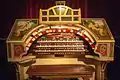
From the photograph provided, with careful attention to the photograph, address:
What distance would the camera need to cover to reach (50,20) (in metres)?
3.81

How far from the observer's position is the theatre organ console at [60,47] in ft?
11.8

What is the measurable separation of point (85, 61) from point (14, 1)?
1430mm

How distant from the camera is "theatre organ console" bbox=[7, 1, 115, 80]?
3607 mm

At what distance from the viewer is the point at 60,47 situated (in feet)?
12.3

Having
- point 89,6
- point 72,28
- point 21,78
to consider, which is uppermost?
point 89,6

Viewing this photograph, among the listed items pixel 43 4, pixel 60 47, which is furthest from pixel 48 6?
pixel 60 47

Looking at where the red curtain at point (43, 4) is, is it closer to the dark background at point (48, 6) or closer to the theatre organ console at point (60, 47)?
the dark background at point (48, 6)

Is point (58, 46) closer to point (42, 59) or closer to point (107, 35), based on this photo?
point (42, 59)

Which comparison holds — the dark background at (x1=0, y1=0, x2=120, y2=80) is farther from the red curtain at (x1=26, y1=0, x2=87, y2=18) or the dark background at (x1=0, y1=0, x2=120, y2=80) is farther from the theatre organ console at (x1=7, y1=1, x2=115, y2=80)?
the theatre organ console at (x1=7, y1=1, x2=115, y2=80)

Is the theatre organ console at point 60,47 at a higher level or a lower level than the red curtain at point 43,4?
lower

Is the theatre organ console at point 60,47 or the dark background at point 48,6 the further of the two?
the dark background at point 48,6

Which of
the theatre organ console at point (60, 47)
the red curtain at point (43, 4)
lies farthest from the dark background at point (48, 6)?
the theatre organ console at point (60, 47)

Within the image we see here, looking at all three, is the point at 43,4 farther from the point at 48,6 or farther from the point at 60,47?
the point at 60,47

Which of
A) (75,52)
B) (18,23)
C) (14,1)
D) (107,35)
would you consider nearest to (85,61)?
(75,52)
